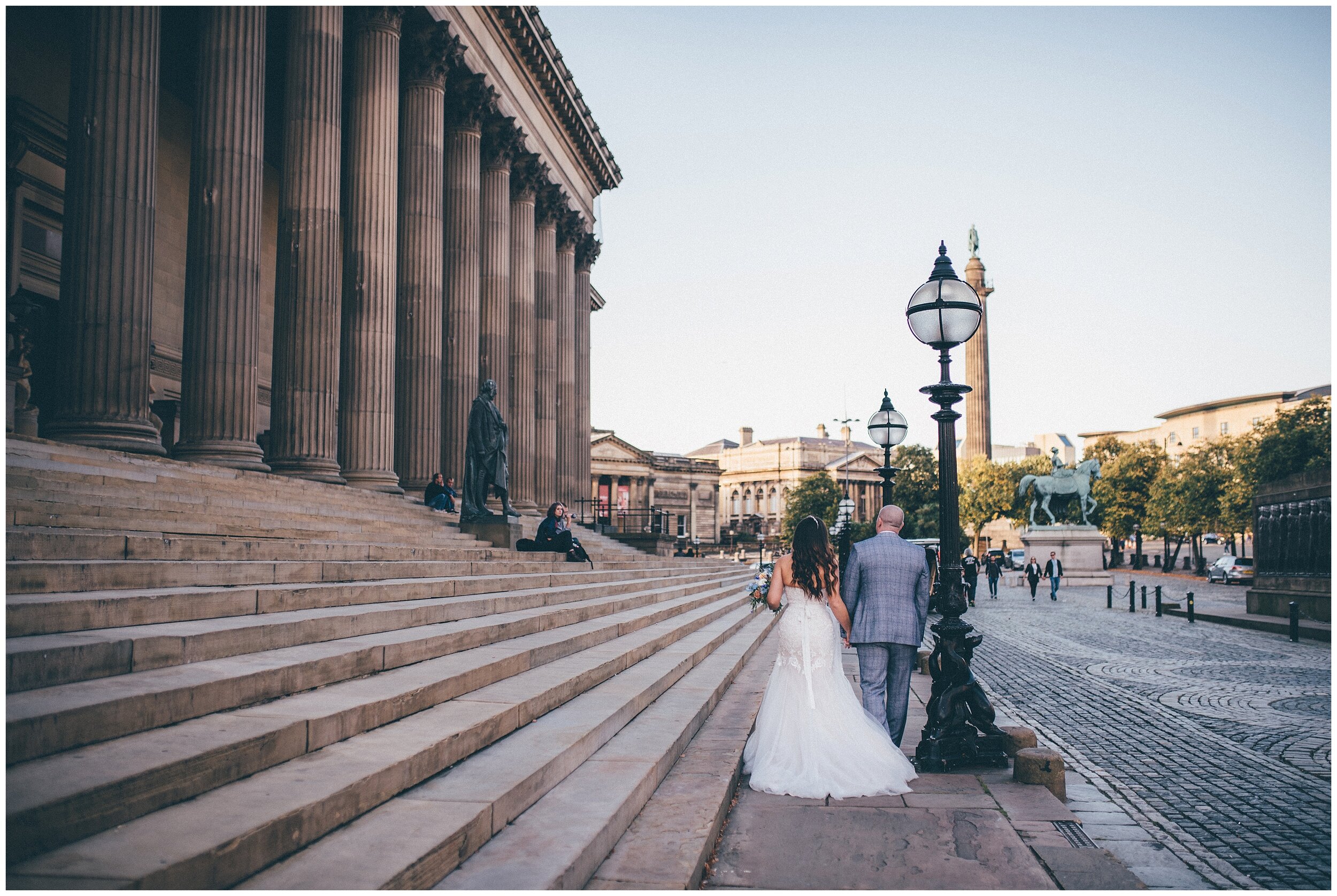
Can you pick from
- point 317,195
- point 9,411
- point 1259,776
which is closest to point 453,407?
point 317,195

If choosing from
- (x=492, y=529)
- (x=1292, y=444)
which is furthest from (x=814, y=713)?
(x=1292, y=444)

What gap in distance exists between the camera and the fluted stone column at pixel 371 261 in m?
18.5

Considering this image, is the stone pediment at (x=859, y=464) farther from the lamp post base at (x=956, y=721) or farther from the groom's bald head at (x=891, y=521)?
the groom's bald head at (x=891, y=521)

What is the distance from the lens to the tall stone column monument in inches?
2766

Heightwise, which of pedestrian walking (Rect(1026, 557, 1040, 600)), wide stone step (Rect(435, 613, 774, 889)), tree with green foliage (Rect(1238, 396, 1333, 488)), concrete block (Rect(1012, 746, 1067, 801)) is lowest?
pedestrian walking (Rect(1026, 557, 1040, 600))

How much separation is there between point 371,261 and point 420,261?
8.68ft

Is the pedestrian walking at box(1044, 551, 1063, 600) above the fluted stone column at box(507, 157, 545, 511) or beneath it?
beneath

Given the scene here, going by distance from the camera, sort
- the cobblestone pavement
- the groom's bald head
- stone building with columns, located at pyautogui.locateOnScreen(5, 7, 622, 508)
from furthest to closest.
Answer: stone building with columns, located at pyautogui.locateOnScreen(5, 7, 622, 508), the groom's bald head, the cobblestone pavement

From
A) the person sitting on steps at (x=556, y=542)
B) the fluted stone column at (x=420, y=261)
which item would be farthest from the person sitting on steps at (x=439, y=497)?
the person sitting on steps at (x=556, y=542)

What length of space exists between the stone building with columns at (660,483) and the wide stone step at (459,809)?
86.7 m

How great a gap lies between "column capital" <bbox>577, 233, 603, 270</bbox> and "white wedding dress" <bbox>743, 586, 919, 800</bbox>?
31736 mm

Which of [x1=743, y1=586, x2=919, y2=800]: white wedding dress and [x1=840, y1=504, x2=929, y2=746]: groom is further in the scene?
[x1=840, y1=504, x2=929, y2=746]: groom

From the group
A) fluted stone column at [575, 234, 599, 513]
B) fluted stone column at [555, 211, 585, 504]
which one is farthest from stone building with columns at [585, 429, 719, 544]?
fluted stone column at [555, 211, 585, 504]

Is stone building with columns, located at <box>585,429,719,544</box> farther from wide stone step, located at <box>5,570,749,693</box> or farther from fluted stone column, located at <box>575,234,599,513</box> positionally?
wide stone step, located at <box>5,570,749,693</box>
